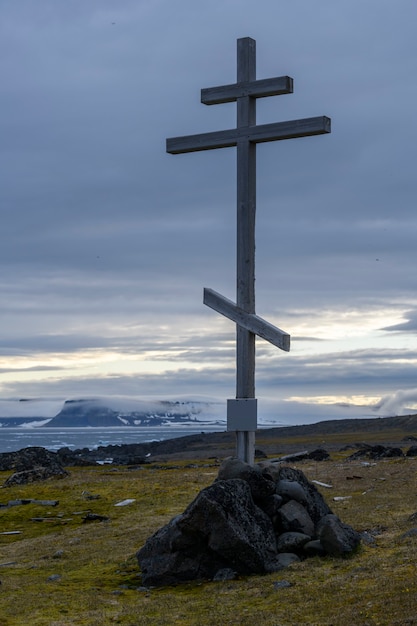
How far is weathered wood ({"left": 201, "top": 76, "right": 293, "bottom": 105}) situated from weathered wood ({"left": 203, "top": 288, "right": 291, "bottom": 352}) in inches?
161

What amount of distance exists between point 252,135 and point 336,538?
27.0ft

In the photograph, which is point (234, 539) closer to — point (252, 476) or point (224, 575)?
point (224, 575)

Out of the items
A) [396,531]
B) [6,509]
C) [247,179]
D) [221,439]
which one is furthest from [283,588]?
[221,439]

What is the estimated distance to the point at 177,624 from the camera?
39.6 feet

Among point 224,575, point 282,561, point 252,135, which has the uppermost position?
point 252,135

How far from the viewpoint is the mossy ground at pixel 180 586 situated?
1191 cm

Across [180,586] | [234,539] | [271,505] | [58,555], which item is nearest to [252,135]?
[271,505]

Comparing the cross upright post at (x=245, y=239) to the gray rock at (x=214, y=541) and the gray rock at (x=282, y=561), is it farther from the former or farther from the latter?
the gray rock at (x=282, y=561)

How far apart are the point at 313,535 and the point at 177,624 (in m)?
4.87

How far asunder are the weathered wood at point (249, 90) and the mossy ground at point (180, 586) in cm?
922

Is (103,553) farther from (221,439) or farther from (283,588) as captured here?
(221,439)

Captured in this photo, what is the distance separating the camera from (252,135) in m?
17.1

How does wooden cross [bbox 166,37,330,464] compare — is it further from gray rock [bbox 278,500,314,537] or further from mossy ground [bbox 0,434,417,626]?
mossy ground [bbox 0,434,417,626]

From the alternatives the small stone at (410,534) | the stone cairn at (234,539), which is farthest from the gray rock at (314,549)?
the small stone at (410,534)
